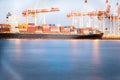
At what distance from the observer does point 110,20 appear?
176m

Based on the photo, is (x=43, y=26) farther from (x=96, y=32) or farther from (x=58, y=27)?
(x=96, y=32)

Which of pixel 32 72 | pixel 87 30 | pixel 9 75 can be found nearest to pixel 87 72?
pixel 32 72

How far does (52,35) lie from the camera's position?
146625 mm

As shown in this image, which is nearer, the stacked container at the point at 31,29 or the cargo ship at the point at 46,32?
the stacked container at the point at 31,29

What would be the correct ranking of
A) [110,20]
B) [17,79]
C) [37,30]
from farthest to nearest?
1. [110,20]
2. [37,30]
3. [17,79]

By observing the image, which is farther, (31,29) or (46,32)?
(31,29)

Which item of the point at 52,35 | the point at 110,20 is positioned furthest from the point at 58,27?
the point at 110,20

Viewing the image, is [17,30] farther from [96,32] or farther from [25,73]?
[25,73]

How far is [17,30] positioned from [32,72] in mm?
107161

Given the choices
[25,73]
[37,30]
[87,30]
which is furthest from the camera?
[87,30]

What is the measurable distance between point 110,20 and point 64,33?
35.4 meters

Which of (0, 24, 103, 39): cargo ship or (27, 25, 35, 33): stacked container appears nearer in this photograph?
(27, 25, 35, 33): stacked container

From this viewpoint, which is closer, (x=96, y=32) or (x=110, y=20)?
(x=96, y=32)

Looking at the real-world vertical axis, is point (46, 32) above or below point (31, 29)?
below
